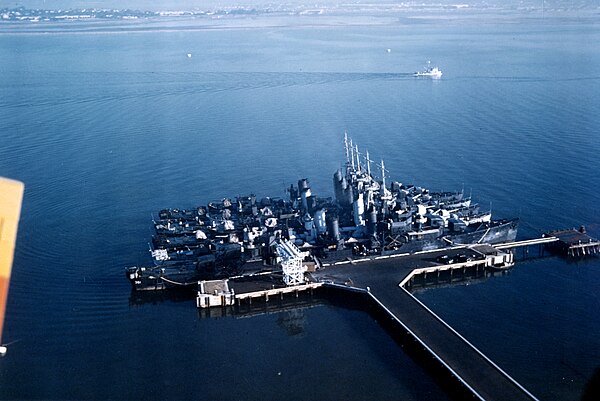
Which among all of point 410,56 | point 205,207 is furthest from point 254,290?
point 410,56

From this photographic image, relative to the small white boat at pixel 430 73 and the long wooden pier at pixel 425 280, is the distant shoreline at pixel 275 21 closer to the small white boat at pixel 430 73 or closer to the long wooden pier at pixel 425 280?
the small white boat at pixel 430 73

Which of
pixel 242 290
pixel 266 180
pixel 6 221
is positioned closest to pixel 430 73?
pixel 266 180

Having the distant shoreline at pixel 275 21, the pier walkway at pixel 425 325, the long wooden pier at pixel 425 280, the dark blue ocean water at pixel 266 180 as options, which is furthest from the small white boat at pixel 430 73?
the distant shoreline at pixel 275 21

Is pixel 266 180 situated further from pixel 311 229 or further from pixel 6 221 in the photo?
pixel 6 221

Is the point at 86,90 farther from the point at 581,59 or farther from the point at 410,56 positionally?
the point at 581,59

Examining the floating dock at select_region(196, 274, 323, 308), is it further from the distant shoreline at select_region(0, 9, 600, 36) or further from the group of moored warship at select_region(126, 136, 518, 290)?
the distant shoreline at select_region(0, 9, 600, 36)

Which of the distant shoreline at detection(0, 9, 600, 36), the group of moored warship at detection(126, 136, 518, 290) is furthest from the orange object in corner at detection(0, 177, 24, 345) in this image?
the distant shoreline at detection(0, 9, 600, 36)
